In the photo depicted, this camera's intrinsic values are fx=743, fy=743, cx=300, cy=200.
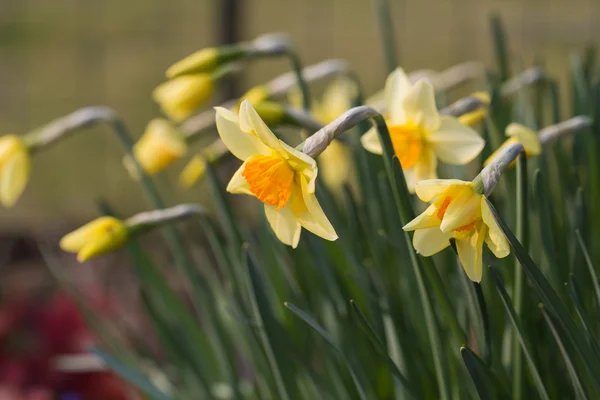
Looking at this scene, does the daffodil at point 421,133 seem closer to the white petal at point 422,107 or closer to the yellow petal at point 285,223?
the white petal at point 422,107

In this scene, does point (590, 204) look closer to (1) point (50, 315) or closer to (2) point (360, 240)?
(2) point (360, 240)

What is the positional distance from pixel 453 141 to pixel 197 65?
0.29 meters

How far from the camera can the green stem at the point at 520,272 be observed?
58 centimetres

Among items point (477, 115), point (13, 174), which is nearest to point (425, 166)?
point (477, 115)

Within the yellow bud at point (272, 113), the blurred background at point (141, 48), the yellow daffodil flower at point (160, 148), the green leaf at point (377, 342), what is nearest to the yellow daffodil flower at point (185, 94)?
the yellow daffodil flower at point (160, 148)

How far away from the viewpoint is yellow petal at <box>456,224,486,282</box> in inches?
20.3

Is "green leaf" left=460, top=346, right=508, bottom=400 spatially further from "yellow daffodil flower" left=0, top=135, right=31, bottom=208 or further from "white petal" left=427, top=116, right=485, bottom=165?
"yellow daffodil flower" left=0, top=135, right=31, bottom=208

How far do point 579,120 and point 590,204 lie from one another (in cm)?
22

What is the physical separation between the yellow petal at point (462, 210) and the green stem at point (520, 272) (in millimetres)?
74

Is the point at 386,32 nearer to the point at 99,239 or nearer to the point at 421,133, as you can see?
the point at 421,133

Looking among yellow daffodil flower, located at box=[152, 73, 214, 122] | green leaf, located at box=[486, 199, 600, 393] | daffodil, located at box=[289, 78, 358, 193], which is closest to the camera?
green leaf, located at box=[486, 199, 600, 393]

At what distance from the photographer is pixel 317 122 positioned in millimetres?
716

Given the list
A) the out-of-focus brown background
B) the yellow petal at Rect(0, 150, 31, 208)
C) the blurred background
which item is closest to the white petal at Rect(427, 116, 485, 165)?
the yellow petal at Rect(0, 150, 31, 208)

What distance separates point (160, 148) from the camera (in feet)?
2.94
